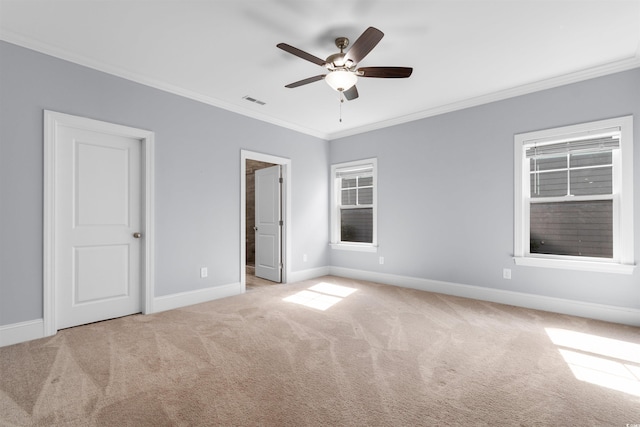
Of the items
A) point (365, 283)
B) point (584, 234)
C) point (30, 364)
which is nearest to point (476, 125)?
point (584, 234)

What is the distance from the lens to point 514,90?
374 cm

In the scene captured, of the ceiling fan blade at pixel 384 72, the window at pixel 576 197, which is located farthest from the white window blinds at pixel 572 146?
the ceiling fan blade at pixel 384 72

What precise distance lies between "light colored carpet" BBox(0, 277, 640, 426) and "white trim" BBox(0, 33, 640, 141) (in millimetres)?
2676

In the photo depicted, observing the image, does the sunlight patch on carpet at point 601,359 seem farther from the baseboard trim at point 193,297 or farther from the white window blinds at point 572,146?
the baseboard trim at point 193,297

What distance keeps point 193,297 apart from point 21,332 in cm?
157

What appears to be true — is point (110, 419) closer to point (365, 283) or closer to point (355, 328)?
point (355, 328)

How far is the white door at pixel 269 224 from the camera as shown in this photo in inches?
202

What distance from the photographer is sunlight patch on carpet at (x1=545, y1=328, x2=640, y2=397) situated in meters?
2.05

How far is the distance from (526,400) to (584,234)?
2.56 metres

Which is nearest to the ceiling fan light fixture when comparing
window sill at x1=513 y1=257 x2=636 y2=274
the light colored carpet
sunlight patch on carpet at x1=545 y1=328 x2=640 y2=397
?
the light colored carpet

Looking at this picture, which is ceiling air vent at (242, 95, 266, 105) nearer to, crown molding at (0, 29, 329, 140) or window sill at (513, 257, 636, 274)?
crown molding at (0, 29, 329, 140)

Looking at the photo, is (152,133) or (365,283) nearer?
(152,133)

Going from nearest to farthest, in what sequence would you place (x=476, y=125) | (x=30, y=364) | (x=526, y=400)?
(x=526, y=400), (x=30, y=364), (x=476, y=125)

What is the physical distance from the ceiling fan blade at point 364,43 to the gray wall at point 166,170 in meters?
2.35
